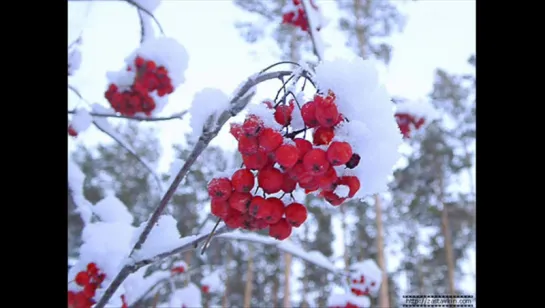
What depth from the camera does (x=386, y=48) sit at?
9.20m

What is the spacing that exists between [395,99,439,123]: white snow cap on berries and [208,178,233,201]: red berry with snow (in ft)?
7.52

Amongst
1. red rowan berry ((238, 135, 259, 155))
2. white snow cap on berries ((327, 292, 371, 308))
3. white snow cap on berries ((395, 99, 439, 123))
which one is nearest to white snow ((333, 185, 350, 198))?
red rowan berry ((238, 135, 259, 155))

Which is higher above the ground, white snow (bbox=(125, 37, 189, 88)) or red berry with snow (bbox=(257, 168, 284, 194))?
white snow (bbox=(125, 37, 189, 88))

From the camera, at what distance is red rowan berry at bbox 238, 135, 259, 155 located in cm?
94

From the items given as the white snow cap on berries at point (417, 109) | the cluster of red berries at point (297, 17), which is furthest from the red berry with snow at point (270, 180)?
the white snow cap on berries at point (417, 109)

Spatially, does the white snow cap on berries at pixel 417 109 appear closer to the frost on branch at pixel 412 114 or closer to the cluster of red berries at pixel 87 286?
the frost on branch at pixel 412 114

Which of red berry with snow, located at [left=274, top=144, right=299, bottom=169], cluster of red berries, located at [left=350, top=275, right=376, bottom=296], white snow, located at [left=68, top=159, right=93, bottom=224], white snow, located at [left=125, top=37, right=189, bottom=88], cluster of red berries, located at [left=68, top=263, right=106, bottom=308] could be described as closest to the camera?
red berry with snow, located at [left=274, top=144, right=299, bottom=169]

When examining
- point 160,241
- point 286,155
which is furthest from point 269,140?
point 160,241

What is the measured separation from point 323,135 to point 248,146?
0.17m

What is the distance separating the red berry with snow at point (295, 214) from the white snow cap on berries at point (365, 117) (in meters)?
0.13

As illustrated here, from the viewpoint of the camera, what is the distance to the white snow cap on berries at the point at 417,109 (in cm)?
306

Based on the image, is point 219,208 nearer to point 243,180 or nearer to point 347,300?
point 243,180

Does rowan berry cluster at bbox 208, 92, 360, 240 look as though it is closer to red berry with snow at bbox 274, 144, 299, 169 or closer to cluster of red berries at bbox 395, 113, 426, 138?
red berry with snow at bbox 274, 144, 299, 169

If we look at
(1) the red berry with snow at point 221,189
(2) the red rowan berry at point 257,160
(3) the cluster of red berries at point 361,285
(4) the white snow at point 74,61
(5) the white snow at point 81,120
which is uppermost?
(4) the white snow at point 74,61
